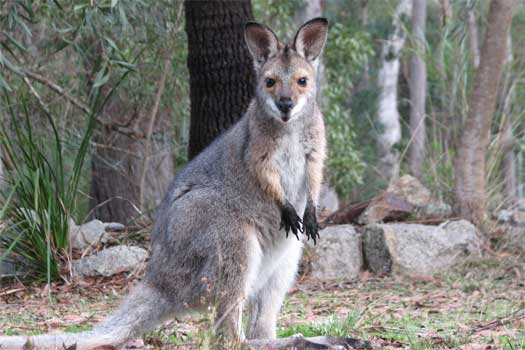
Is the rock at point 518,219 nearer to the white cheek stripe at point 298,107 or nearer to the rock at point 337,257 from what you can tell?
the rock at point 337,257

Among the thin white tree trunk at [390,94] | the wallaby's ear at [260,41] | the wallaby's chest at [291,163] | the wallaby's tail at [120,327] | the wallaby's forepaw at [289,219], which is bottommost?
the thin white tree trunk at [390,94]

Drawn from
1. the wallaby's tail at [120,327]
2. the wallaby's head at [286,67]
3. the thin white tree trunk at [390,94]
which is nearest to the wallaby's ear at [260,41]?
the wallaby's head at [286,67]

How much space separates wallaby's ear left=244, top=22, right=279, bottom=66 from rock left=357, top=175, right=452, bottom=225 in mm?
4143

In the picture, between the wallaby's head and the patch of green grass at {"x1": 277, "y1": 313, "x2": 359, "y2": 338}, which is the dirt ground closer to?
the patch of green grass at {"x1": 277, "y1": 313, "x2": 359, "y2": 338}

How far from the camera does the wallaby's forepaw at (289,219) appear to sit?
4680 mm

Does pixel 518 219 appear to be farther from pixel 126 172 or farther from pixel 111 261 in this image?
pixel 126 172

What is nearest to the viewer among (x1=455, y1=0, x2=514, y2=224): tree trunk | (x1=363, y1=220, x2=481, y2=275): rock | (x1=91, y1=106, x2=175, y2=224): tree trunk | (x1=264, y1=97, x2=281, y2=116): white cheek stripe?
(x1=264, y1=97, x2=281, y2=116): white cheek stripe

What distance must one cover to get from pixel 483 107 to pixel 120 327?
596 centimetres

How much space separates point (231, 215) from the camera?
176 inches

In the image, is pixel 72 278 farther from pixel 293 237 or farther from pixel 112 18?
pixel 293 237

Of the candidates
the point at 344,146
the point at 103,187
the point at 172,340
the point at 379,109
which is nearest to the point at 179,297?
the point at 172,340

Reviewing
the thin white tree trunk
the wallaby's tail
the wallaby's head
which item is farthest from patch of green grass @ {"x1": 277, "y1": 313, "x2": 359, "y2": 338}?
the thin white tree trunk

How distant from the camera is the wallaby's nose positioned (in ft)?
A: 15.5

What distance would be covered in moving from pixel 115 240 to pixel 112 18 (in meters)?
2.49
